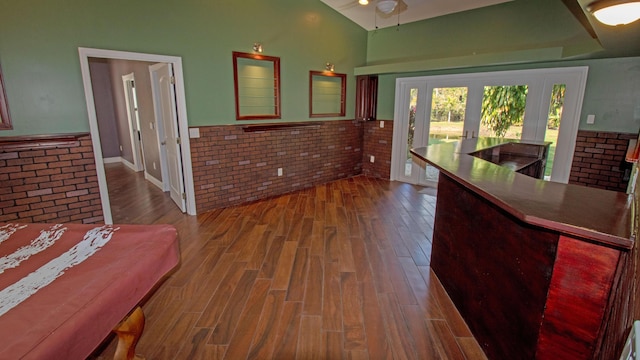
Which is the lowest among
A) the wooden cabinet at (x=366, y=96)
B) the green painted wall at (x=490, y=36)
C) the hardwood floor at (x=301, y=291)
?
the hardwood floor at (x=301, y=291)

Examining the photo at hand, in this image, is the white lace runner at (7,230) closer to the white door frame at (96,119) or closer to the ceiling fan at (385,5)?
the white door frame at (96,119)

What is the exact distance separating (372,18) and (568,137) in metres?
3.49

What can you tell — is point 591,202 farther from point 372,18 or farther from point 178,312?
point 372,18

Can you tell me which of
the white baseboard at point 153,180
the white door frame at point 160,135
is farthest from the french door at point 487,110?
the white baseboard at point 153,180

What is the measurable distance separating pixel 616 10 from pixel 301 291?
2.51 m

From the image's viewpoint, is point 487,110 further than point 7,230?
Yes

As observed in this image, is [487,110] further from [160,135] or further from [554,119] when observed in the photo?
[160,135]

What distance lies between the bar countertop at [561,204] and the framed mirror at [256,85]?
10.3 feet

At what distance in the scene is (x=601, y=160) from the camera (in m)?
3.75

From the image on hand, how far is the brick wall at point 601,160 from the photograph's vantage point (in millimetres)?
3621

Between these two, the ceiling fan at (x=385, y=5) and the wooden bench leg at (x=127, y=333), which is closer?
the wooden bench leg at (x=127, y=333)

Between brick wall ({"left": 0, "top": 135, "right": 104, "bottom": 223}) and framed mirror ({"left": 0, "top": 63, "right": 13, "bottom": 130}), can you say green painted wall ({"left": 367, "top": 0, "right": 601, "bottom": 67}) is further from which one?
framed mirror ({"left": 0, "top": 63, "right": 13, "bottom": 130})

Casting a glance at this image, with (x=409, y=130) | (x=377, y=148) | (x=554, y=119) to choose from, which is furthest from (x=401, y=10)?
(x=554, y=119)

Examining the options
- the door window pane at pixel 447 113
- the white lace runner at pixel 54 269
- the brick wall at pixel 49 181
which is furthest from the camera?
the door window pane at pixel 447 113
